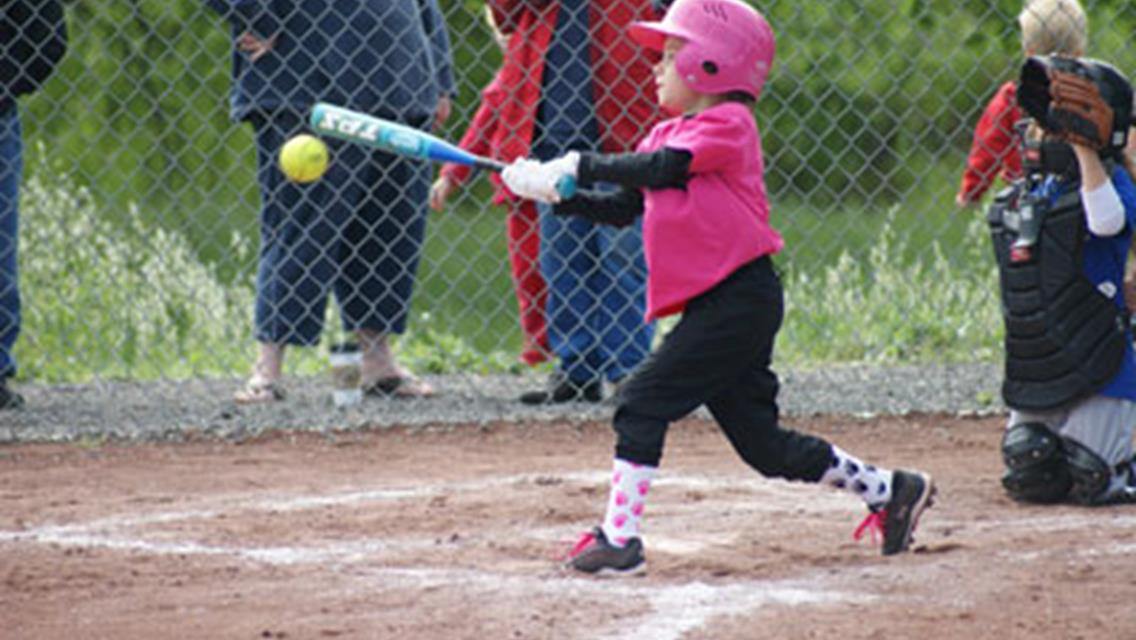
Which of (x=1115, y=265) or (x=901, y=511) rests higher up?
(x=1115, y=265)

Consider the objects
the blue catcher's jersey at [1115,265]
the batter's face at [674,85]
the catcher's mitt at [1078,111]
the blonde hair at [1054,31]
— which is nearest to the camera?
the batter's face at [674,85]

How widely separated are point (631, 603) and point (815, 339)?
16.7ft

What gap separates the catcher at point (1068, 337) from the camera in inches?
213

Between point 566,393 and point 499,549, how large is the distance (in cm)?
263

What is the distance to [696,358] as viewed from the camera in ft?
15.3

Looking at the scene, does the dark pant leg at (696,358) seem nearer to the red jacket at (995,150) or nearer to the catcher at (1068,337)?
the catcher at (1068,337)

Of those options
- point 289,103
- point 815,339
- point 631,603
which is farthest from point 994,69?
point 631,603

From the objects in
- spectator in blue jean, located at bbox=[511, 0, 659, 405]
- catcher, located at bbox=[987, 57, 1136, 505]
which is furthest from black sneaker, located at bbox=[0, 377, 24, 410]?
catcher, located at bbox=[987, 57, 1136, 505]

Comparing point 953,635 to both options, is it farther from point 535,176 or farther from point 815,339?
point 815,339

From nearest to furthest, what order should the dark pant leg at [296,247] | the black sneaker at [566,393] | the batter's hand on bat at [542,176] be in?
the batter's hand on bat at [542,176] < the dark pant leg at [296,247] < the black sneaker at [566,393]

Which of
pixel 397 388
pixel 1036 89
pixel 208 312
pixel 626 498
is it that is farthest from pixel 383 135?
pixel 208 312

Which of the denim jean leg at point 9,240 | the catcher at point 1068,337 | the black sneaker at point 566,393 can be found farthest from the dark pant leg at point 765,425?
the denim jean leg at point 9,240

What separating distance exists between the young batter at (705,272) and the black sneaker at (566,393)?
8.78 feet

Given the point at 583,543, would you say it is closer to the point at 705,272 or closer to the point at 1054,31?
the point at 705,272
